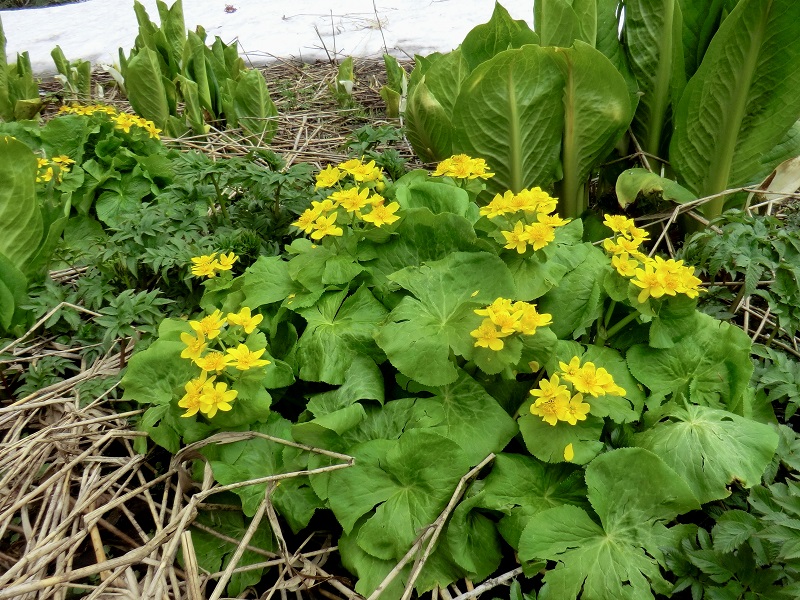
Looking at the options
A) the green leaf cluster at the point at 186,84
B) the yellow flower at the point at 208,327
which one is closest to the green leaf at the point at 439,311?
the yellow flower at the point at 208,327

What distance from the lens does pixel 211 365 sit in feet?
3.48

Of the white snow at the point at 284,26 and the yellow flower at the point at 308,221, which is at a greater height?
the white snow at the point at 284,26

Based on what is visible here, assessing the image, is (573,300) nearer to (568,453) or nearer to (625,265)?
(625,265)

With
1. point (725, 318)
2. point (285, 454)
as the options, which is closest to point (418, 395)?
point (285, 454)

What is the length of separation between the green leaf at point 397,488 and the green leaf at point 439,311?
139 millimetres

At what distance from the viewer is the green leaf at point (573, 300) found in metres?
1.29

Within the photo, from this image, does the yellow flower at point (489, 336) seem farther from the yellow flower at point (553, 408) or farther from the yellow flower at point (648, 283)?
the yellow flower at point (648, 283)

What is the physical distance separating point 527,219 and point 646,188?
669mm

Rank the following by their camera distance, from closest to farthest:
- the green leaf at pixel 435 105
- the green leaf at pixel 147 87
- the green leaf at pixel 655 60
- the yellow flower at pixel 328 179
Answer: the yellow flower at pixel 328 179, the green leaf at pixel 655 60, the green leaf at pixel 435 105, the green leaf at pixel 147 87

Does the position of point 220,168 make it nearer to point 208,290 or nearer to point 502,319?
point 208,290

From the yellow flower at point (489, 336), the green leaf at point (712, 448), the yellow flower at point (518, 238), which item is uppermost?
the yellow flower at point (518, 238)

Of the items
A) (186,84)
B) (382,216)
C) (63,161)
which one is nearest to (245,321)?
(382,216)

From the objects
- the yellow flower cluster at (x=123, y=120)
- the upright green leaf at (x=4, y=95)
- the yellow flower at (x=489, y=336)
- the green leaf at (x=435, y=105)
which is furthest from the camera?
the upright green leaf at (x=4, y=95)

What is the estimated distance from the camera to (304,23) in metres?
4.87
